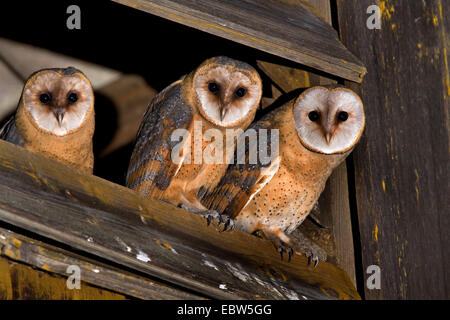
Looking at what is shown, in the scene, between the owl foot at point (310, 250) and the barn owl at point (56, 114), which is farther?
the barn owl at point (56, 114)

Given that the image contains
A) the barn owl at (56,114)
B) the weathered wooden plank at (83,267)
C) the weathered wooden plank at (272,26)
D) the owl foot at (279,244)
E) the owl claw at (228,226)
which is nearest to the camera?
the weathered wooden plank at (83,267)

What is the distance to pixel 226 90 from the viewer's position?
3.40m

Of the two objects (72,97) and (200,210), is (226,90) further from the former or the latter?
(72,97)

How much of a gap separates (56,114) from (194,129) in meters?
0.61

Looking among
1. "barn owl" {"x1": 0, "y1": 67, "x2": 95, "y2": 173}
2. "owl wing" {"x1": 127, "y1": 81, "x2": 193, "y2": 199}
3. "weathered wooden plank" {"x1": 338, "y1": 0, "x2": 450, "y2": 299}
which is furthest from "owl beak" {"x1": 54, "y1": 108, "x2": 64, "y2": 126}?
"weathered wooden plank" {"x1": 338, "y1": 0, "x2": 450, "y2": 299}

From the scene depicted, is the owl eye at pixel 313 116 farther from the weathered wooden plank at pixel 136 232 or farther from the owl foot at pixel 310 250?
the weathered wooden plank at pixel 136 232

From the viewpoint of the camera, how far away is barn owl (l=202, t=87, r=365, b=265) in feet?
11.0

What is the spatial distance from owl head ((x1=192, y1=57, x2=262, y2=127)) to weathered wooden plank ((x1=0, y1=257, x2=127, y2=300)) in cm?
118

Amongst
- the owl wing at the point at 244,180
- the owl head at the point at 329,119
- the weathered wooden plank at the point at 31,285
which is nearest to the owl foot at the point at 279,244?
the owl wing at the point at 244,180

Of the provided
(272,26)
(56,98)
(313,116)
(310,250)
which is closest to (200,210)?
(310,250)

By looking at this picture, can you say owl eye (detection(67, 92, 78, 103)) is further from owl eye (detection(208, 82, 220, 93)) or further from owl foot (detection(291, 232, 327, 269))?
owl foot (detection(291, 232, 327, 269))

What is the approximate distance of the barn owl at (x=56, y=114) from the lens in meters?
3.26

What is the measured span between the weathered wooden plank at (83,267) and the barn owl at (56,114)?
89 cm

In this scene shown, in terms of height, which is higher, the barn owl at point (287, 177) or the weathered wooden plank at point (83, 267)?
the barn owl at point (287, 177)
